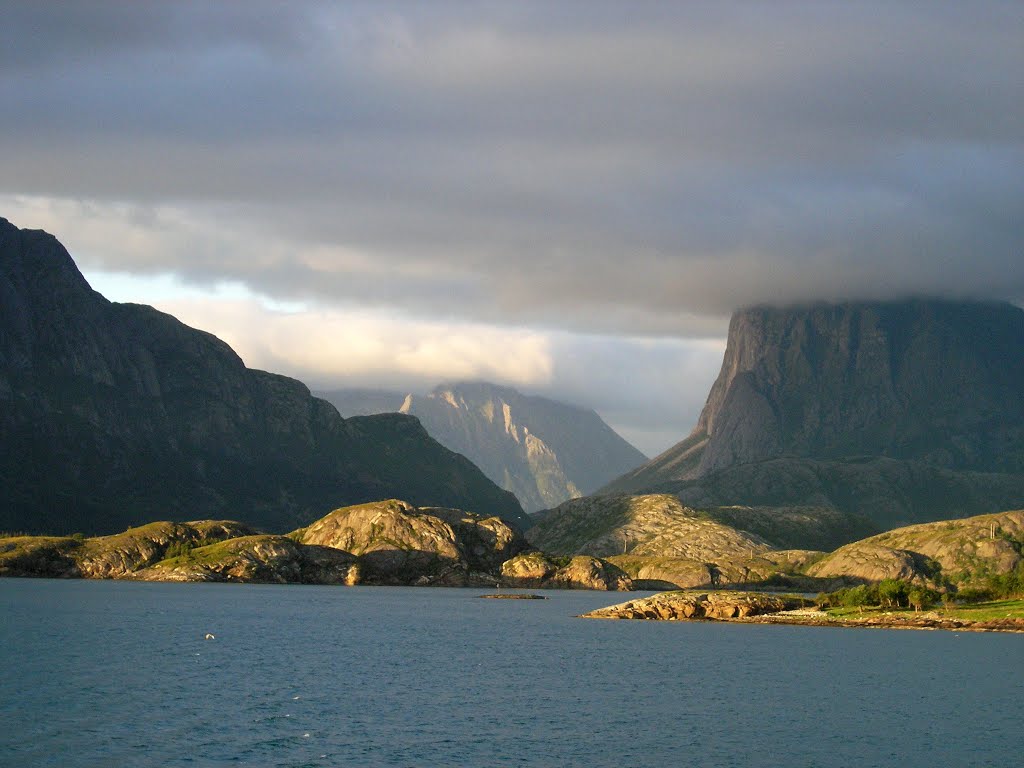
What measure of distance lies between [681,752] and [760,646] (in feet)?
349

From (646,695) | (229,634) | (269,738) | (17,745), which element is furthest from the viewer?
(229,634)

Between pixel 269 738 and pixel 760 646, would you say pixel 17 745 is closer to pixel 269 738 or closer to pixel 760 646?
→ pixel 269 738

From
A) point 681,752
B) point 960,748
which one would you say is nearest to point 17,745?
point 681,752

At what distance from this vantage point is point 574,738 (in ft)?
333

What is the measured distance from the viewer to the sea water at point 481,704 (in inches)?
3669

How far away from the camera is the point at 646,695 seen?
131 meters

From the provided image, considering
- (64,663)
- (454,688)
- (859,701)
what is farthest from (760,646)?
(64,663)

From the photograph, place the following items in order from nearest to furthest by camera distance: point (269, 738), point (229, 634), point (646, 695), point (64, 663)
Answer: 1. point (269, 738)
2. point (646, 695)
3. point (64, 663)
4. point (229, 634)

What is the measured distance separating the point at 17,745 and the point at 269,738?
61.9 ft

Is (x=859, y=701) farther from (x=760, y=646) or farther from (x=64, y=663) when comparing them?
(x=64, y=663)

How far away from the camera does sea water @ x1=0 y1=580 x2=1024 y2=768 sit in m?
93.2

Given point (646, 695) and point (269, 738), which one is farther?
point (646, 695)

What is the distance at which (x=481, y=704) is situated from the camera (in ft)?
395

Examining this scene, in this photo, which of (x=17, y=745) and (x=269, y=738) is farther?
(x=269, y=738)
